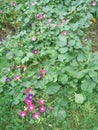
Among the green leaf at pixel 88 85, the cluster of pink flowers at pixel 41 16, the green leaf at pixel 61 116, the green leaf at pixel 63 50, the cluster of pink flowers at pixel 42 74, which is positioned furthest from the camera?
the cluster of pink flowers at pixel 41 16

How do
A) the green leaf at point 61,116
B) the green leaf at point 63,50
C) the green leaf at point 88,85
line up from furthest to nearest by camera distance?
the green leaf at point 63,50, the green leaf at point 88,85, the green leaf at point 61,116

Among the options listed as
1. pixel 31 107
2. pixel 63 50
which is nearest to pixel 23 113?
pixel 31 107

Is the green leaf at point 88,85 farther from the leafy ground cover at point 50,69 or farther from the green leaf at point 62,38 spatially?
the green leaf at point 62,38

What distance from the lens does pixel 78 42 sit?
12.5 ft

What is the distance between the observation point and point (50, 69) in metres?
3.57

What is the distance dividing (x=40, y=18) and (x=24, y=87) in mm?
1293

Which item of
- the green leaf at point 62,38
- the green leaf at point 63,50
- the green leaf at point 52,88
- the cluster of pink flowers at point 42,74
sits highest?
the green leaf at point 62,38

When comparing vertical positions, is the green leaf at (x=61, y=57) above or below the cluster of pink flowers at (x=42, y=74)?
above

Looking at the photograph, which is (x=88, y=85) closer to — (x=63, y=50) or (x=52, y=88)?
(x=52, y=88)

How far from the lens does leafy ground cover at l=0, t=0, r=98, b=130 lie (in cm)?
324

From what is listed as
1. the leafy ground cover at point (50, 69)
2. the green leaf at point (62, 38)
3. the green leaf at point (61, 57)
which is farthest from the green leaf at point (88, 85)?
the green leaf at point (62, 38)

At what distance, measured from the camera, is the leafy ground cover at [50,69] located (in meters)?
3.24

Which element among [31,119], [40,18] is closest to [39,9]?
[40,18]

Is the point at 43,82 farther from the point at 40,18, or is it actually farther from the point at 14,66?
the point at 40,18
